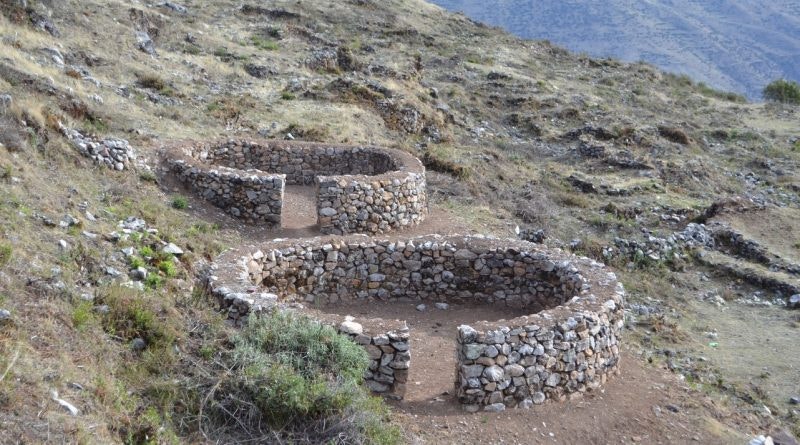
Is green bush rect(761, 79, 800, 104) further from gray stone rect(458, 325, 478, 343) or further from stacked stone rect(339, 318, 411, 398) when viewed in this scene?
stacked stone rect(339, 318, 411, 398)

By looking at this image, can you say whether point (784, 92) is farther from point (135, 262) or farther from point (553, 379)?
point (135, 262)

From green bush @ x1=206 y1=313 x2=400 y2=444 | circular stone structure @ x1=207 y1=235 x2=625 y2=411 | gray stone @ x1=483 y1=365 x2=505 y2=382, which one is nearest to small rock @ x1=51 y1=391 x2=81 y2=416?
green bush @ x1=206 y1=313 x2=400 y2=444

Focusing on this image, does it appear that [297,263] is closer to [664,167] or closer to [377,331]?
[377,331]

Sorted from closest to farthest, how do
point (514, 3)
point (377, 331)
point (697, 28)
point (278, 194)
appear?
point (377, 331) → point (278, 194) → point (697, 28) → point (514, 3)

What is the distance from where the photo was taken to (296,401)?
6.47 m

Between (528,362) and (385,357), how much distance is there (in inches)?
66.4

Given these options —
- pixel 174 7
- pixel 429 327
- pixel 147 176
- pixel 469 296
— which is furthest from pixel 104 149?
pixel 174 7

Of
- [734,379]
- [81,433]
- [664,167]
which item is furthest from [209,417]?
[664,167]

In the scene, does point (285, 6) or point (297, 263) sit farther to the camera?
point (285, 6)

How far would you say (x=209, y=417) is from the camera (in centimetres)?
638

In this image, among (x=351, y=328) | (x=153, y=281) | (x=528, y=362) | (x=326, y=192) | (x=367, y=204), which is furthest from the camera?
(x=367, y=204)

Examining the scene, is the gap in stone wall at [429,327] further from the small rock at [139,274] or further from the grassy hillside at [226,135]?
the small rock at [139,274]

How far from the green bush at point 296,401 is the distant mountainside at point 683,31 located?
275 ft

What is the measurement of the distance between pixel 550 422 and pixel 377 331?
2.24 m
